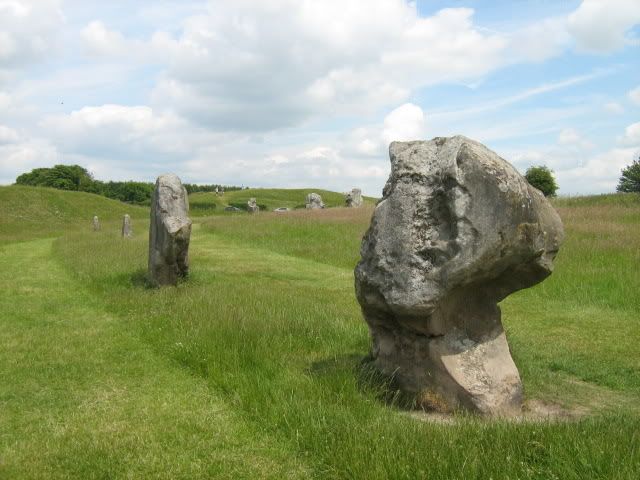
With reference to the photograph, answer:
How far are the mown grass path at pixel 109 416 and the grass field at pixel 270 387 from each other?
0.08 ft

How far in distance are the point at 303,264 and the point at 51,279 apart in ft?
25.8

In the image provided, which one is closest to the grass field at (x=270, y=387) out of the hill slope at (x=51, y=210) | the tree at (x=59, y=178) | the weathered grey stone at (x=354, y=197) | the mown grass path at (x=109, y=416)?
the mown grass path at (x=109, y=416)

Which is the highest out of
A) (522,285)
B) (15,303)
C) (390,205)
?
(390,205)

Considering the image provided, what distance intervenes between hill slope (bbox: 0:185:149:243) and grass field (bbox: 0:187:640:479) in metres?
32.2

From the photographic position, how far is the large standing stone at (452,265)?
6.07m

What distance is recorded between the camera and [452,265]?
6086 mm

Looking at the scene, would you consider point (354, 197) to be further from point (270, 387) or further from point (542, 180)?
point (270, 387)

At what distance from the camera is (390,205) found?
6746 mm

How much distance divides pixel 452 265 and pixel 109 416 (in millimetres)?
3985

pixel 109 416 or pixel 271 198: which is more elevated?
pixel 271 198

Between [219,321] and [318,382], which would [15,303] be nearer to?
[219,321]

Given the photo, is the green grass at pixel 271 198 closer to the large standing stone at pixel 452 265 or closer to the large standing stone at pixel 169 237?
the large standing stone at pixel 169 237

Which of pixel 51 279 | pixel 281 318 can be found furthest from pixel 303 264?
pixel 281 318

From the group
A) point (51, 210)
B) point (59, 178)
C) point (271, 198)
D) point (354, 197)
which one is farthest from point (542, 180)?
point (59, 178)
